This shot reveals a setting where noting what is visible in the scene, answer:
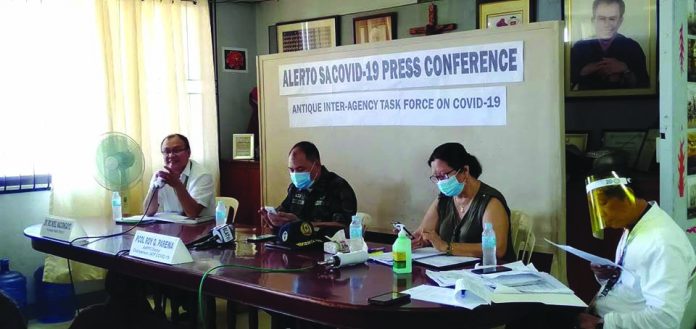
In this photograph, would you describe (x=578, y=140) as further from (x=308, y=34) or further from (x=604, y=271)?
(x=308, y=34)

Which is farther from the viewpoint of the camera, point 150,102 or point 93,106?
point 150,102

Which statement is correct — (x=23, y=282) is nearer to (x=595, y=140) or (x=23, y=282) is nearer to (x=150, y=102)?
(x=150, y=102)

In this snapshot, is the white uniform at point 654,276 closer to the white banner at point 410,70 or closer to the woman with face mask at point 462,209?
the woman with face mask at point 462,209

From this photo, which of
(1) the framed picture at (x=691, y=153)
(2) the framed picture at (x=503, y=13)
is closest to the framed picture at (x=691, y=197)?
(1) the framed picture at (x=691, y=153)

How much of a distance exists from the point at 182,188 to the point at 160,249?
3.09 feet

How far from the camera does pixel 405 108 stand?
362cm

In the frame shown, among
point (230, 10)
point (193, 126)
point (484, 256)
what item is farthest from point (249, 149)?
point (484, 256)

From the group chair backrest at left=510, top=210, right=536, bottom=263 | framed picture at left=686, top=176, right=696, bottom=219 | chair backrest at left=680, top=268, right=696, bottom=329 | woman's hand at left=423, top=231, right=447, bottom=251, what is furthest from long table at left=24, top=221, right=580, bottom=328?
framed picture at left=686, top=176, right=696, bottom=219

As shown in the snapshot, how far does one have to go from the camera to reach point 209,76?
16.2 feet

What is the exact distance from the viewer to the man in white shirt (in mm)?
3527

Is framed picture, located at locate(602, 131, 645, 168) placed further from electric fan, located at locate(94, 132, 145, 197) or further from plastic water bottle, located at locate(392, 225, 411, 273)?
electric fan, located at locate(94, 132, 145, 197)

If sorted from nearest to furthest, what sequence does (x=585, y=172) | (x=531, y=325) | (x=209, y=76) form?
(x=531, y=325) < (x=585, y=172) < (x=209, y=76)

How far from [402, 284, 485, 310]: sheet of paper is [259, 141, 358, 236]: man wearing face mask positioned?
1256 mm

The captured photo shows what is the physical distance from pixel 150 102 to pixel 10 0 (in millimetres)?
1059
